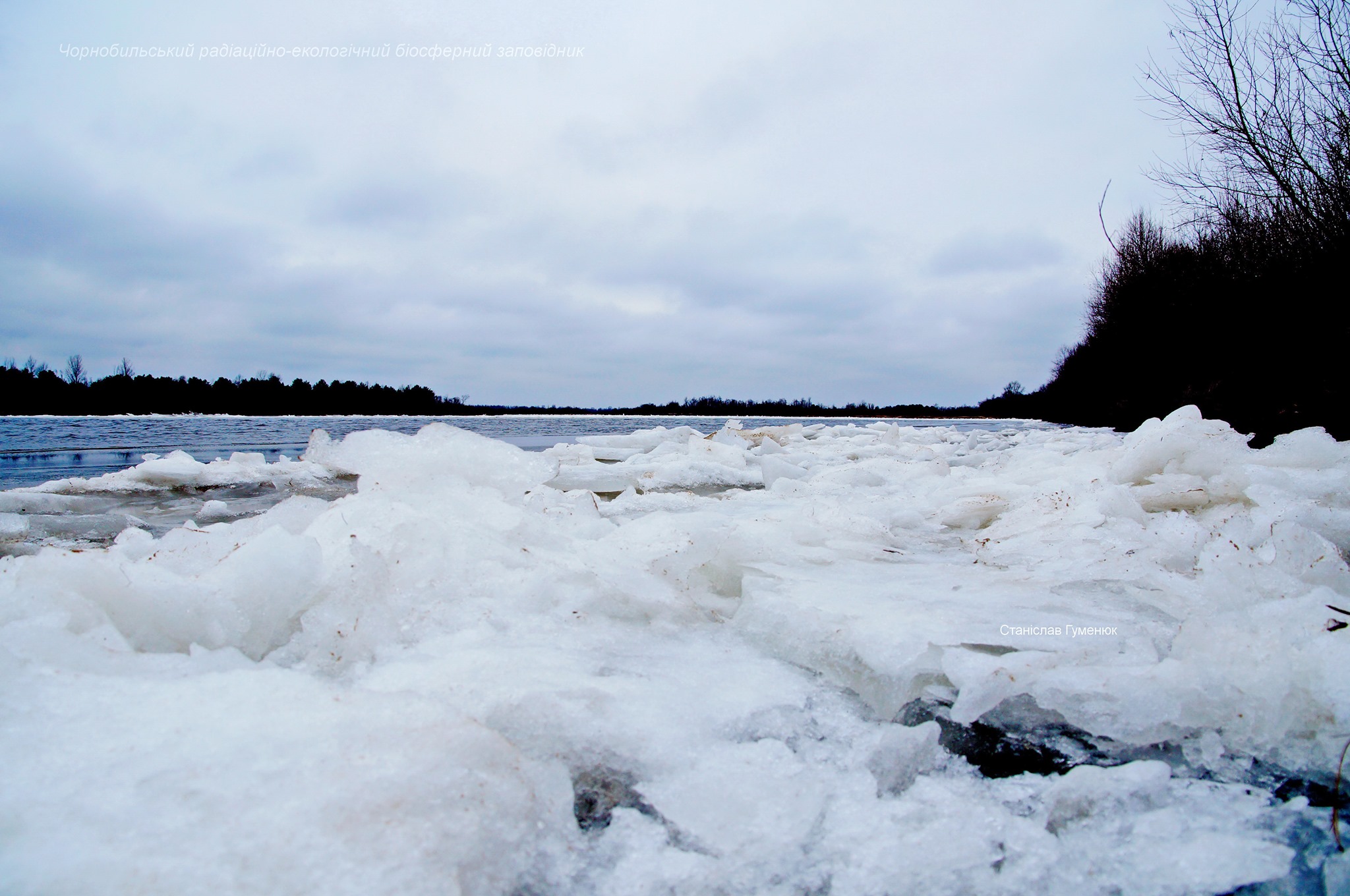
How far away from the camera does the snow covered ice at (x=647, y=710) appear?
0.62 metres

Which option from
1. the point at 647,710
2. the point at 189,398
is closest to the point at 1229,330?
the point at 647,710

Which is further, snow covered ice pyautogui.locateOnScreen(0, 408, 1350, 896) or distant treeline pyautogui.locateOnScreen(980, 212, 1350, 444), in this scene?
distant treeline pyautogui.locateOnScreen(980, 212, 1350, 444)

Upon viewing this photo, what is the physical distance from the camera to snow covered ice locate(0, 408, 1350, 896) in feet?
2.05

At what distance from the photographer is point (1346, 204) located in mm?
5457

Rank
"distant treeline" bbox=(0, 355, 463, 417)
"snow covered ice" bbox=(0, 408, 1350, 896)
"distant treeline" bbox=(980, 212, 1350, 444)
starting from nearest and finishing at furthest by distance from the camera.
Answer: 1. "snow covered ice" bbox=(0, 408, 1350, 896)
2. "distant treeline" bbox=(980, 212, 1350, 444)
3. "distant treeline" bbox=(0, 355, 463, 417)

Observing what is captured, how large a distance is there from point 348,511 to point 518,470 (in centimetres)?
52

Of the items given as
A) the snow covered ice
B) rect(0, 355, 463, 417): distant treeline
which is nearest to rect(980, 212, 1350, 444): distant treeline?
the snow covered ice

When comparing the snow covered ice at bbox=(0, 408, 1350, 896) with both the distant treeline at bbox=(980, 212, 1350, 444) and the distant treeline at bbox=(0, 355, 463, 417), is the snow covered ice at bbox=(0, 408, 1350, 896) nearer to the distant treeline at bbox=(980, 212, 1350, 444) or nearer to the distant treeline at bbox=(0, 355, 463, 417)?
the distant treeline at bbox=(980, 212, 1350, 444)

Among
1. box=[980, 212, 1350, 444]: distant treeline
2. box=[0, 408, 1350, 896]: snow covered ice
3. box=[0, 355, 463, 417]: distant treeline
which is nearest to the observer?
box=[0, 408, 1350, 896]: snow covered ice

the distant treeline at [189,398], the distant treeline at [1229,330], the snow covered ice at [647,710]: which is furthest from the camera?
the distant treeline at [189,398]

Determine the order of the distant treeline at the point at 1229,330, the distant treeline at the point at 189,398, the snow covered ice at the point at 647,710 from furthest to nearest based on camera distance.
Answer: the distant treeline at the point at 189,398
the distant treeline at the point at 1229,330
the snow covered ice at the point at 647,710

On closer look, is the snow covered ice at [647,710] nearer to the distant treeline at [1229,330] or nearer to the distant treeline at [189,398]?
the distant treeline at [1229,330]

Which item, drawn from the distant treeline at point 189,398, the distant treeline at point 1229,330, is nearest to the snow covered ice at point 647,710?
the distant treeline at point 1229,330

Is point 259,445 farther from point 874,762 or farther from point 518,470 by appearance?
point 874,762
